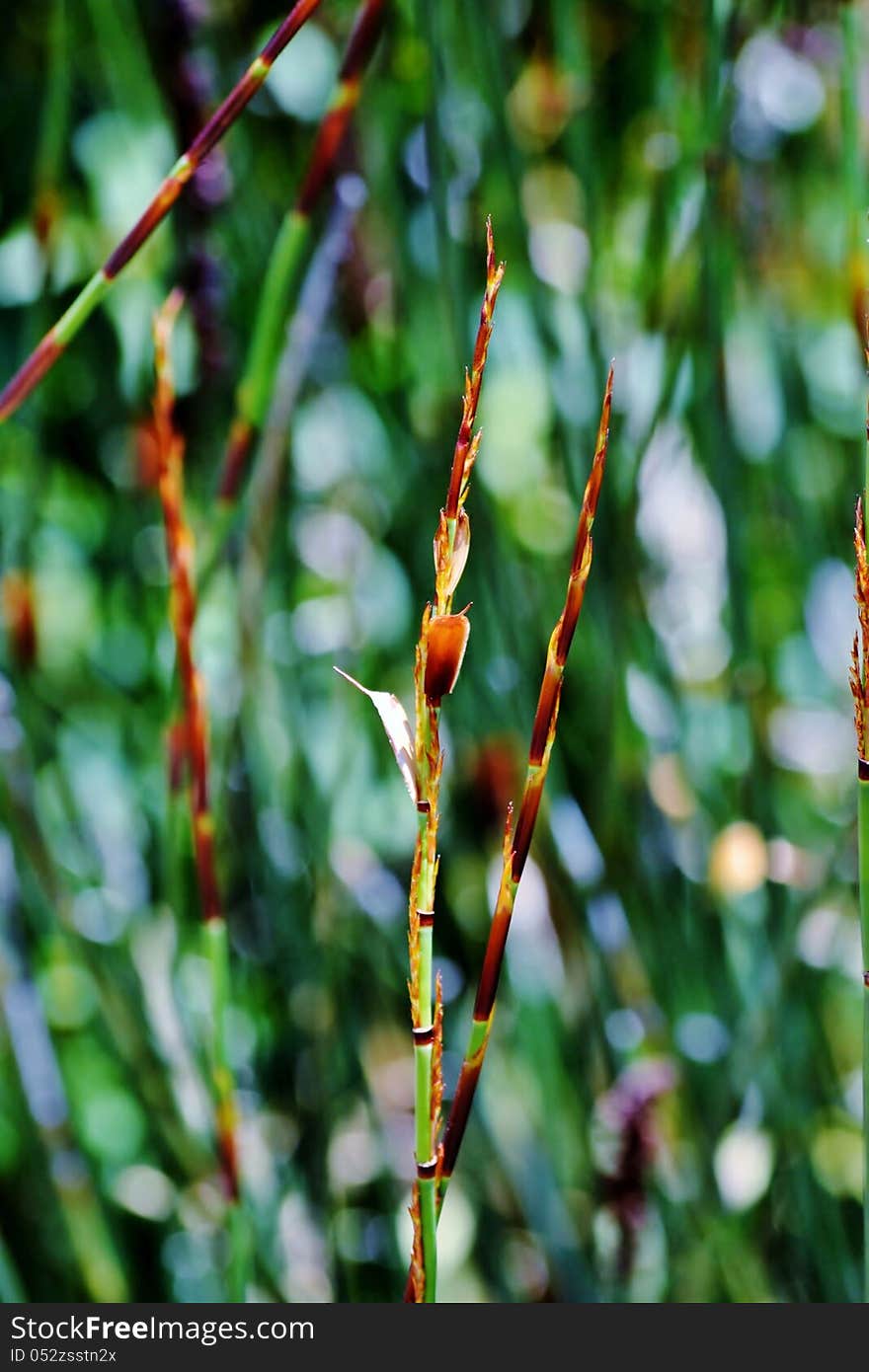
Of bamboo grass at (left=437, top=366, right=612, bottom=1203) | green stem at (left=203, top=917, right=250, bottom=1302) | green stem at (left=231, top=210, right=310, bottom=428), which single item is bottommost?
green stem at (left=203, top=917, right=250, bottom=1302)

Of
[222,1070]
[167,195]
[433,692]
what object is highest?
[167,195]

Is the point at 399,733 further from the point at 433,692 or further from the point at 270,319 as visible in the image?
the point at 270,319

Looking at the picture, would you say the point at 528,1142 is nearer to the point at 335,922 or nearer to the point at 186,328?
the point at 335,922

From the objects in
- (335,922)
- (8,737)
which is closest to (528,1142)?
(335,922)

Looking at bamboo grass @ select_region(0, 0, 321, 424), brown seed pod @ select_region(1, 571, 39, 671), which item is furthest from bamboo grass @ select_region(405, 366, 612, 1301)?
brown seed pod @ select_region(1, 571, 39, 671)

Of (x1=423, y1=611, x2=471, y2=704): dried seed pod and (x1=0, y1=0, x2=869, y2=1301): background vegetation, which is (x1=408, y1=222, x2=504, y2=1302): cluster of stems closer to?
(x1=423, y1=611, x2=471, y2=704): dried seed pod

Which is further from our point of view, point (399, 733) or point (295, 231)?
point (295, 231)

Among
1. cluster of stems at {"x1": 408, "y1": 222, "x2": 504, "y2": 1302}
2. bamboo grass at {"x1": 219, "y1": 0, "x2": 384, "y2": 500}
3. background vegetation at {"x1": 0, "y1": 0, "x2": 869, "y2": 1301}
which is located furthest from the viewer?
background vegetation at {"x1": 0, "y1": 0, "x2": 869, "y2": 1301}

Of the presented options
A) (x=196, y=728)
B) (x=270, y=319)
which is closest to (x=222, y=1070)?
(x=196, y=728)
